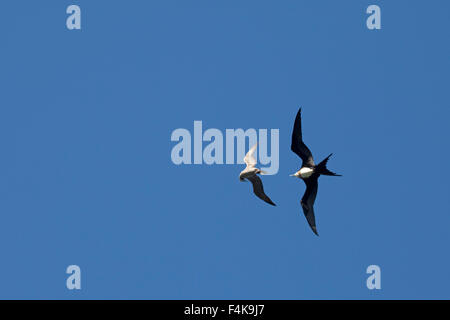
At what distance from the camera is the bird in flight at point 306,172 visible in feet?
113

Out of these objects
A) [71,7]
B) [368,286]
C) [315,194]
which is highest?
[71,7]

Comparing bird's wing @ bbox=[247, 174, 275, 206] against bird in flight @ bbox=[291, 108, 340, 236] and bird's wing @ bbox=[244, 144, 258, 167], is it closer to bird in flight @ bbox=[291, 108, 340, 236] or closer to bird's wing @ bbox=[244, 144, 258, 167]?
bird's wing @ bbox=[244, 144, 258, 167]

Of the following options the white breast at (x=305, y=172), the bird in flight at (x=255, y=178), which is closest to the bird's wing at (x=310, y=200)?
the white breast at (x=305, y=172)

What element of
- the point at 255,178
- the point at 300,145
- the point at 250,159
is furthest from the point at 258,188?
the point at 300,145

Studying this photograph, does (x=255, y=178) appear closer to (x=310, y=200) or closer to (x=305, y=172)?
(x=305, y=172)

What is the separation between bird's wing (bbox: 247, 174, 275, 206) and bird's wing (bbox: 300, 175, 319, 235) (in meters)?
1.41

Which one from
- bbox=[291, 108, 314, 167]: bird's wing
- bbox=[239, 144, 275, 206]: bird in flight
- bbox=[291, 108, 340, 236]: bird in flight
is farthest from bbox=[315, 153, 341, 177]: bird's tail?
bbox=[239, 144, 275, 206]: bird in flight

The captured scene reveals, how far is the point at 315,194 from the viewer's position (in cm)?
3500

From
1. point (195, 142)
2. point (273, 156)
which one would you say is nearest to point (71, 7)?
point (195, 142)
